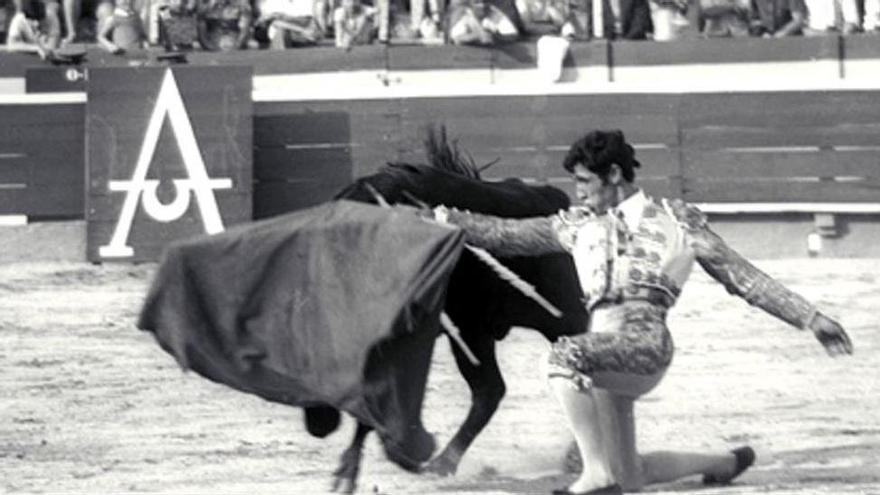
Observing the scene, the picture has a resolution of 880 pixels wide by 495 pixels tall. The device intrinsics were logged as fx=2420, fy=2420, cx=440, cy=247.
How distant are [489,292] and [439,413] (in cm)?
177

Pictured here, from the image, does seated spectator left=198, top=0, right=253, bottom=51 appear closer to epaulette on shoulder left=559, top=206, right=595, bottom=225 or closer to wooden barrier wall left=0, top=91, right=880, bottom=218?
wooden barrier wall left=0, top=91, right=880, bottom=218

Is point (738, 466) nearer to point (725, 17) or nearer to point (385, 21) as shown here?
point (725, 17)

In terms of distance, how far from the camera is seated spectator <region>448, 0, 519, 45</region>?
14.2m

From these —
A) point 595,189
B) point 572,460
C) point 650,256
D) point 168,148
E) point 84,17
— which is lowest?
point 572,460

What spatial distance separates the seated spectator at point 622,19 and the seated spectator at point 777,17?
639mm

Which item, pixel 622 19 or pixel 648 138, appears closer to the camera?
pixel 648 138

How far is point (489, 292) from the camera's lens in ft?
23.9

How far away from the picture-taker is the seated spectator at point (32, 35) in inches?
563

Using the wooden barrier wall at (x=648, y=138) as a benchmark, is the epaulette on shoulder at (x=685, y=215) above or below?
above

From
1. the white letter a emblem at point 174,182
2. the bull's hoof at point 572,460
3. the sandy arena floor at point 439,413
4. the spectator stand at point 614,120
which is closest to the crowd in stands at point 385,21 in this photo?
the spectator stand at point 614,120

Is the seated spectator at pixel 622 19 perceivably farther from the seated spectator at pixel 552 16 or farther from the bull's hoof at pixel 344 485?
the bull's hoof at pixel 344 485

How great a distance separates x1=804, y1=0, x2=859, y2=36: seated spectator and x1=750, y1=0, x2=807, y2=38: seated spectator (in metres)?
0.05

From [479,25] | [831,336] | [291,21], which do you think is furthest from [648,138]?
[831,336]

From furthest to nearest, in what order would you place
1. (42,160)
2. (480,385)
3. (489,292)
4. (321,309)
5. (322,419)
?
(42,160)
(480,385)
(489,292)
(322,419)
(321,309)
